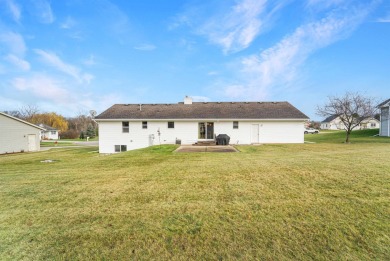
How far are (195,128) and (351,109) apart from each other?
1719 cm

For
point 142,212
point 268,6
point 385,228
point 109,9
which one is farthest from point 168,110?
point 385,228

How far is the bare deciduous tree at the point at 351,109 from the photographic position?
22.2m

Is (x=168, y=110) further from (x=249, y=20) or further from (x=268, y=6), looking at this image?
(x=268, y=6)

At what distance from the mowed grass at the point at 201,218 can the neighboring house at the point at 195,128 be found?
14.0 metres

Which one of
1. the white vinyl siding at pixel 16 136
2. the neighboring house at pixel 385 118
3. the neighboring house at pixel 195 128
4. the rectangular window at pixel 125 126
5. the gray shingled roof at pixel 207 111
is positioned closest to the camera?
the neighboring house at pixel 195 128

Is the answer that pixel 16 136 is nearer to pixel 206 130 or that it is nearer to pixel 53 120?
pixel 206 130

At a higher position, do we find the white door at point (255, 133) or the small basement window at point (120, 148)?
the white door at point (255, 133)

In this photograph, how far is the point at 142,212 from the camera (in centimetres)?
409

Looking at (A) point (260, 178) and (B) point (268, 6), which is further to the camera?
(B) point (268, 6)

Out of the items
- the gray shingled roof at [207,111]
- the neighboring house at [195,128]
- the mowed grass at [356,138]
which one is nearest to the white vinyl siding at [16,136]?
the gray shingled roof at [207,111]

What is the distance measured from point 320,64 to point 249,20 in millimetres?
9874

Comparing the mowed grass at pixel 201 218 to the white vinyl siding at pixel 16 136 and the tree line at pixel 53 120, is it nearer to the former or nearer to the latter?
the white vinyl siding at pixel 16 136

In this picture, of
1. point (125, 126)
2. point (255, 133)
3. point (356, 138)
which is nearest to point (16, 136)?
point (125, 126)

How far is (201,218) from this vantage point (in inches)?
149
